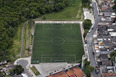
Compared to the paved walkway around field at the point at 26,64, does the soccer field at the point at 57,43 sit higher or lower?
higher

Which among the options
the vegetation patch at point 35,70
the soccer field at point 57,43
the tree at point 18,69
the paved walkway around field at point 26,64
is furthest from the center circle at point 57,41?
the tree at point 18,69

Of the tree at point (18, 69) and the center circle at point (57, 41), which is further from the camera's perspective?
the center circle at point (57, 41)

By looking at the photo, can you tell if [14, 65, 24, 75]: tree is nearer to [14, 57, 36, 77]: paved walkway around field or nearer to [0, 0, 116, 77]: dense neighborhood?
[0, 0, 116, 77]: dense neighborhood

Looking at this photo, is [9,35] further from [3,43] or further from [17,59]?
[17,59]

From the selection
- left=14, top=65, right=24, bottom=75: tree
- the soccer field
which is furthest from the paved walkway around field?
left=14, top=65, right=24, bottom=75: tree

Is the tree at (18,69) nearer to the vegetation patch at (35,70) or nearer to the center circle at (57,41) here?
the vegetation patch at (35,70)

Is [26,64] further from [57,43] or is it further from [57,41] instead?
[57,41]

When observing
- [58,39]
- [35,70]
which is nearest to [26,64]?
[35,70]

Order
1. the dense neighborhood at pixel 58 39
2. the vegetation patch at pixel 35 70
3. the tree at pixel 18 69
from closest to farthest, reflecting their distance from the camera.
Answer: the tree at pixel 18 69 < the vegetation patch at pixel 35 70 < the dense neighborhood at pixel 58 39
